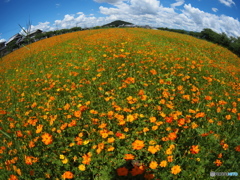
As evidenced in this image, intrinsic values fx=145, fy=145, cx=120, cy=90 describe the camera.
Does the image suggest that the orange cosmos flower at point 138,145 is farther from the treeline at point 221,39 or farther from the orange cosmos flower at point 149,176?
the treeline at point 221,39

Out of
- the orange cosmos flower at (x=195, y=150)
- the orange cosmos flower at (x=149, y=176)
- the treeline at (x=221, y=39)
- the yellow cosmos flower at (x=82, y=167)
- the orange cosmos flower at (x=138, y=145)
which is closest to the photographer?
the orange cosmos flower at (x=149, y=176)

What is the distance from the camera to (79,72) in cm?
774

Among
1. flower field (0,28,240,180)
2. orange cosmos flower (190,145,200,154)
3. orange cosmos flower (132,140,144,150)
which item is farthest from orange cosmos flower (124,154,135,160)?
orange cosmos flower (190,145,200,154)

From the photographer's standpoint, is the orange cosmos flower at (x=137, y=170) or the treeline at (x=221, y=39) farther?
the treeline at (x=221, y=39)

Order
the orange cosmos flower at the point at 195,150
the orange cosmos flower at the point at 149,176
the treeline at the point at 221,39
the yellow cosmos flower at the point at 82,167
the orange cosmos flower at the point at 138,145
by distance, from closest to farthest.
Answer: the orange cosmos flower at the point at 149,176
the yellow cosmos flower at the point at 82,167
the orange cosmos flower at the point at 195,150
the orange cosmos flower at the point at 138,145
the treeline at the point at 221,39

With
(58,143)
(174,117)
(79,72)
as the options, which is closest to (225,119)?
(174,117)

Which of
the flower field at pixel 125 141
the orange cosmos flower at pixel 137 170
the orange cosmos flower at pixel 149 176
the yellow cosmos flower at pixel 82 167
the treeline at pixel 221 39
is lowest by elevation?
the treeline at pixel 221 39

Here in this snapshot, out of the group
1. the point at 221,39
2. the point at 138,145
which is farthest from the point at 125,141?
the point at 221,39

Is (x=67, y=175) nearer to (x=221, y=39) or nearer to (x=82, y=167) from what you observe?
(x=82, y=167)

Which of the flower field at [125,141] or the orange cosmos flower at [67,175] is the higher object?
the orange cosmos flower at [67,175]

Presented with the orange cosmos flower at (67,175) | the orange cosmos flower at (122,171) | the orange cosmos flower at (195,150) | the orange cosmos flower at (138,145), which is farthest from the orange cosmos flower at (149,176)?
the orange cosmos flower at (67,175)

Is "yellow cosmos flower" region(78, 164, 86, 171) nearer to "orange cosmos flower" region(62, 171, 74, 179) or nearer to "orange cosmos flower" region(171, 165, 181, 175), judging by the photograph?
"orange cosmos flower" region(62, 171, 74, 179)

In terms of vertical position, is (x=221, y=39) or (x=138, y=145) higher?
(x=138, y=145)

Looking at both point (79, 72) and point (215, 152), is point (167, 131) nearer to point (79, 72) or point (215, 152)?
point (215, 152)
